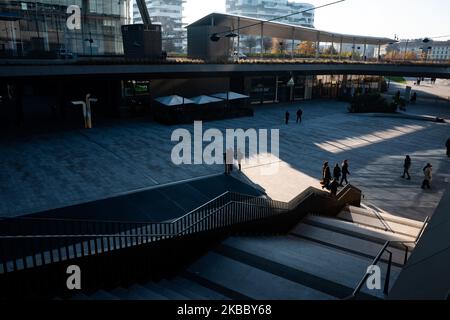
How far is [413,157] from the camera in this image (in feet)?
67.5

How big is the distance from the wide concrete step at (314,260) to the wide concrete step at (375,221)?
3136mm

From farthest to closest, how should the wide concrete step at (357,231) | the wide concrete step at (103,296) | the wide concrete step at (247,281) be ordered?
the wide concrete step at (357,231) → the wide concrete step at (247,281) → the wide concrete step at (103,296)

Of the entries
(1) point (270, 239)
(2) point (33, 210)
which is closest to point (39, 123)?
(2) point (33, 210)

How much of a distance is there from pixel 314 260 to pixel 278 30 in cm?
3675

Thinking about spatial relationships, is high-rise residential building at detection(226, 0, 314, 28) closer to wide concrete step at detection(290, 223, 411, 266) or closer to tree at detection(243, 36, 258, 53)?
tree at detection(243, 36, 258, 53)

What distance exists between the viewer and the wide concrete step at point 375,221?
36.7 ft

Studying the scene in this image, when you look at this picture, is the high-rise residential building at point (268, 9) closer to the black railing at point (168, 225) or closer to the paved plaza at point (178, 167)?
the paved plaza at point (178, 167)

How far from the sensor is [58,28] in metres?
32.4

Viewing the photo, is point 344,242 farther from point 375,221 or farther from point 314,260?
point 375,221

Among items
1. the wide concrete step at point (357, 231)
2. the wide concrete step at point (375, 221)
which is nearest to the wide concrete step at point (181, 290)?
the wide concrete step at point (357, 231)

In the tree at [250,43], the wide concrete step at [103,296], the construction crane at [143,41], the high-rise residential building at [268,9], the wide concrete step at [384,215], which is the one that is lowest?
the wide concrete step at [384,215]
